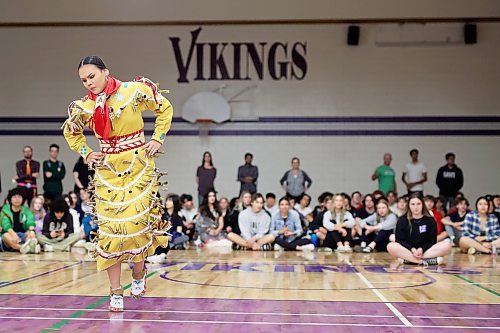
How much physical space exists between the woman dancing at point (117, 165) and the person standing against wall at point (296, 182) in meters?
10.0

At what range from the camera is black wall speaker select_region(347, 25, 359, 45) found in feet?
53.5

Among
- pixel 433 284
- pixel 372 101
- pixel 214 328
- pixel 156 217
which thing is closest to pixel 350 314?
pixel 214 328

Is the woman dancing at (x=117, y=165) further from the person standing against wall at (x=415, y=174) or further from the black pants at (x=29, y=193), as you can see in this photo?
the person standing against wall at (x=415, y=174)

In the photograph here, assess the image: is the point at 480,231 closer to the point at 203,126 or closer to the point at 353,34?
the point at 353,34

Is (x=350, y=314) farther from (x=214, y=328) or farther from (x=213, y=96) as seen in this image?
(x=213, y=96)

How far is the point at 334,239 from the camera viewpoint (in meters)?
11.9

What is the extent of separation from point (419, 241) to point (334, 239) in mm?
2915

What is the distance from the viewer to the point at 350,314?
17.0ft

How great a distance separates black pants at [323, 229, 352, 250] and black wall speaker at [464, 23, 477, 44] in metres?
6.75

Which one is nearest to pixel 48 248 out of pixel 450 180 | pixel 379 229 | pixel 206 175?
pixel 206 175

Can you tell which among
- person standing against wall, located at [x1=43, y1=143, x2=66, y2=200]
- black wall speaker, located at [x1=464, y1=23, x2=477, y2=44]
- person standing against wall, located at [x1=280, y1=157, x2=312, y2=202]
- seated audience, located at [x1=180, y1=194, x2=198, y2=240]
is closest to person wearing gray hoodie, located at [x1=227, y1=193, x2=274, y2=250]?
seated audience, located at [x1=180, y1=194, x2=198, y2=240]

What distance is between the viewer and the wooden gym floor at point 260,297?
4.72 metres

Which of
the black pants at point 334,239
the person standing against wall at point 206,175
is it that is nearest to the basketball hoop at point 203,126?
the person standing against wall at point 206,175

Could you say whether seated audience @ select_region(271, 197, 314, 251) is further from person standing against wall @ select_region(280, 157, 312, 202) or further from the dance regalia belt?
the dance regalia belt
